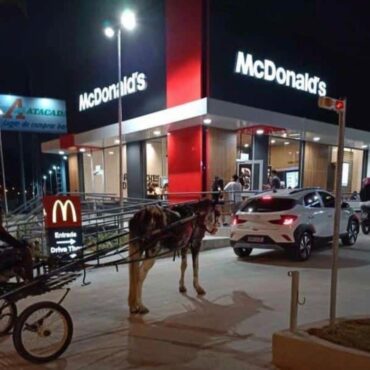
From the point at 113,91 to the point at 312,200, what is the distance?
45.0 feet

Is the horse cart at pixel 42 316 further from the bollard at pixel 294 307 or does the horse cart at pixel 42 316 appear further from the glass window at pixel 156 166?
the glass window at pixel 156 166

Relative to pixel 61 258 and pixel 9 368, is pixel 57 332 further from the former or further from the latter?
pixel 61 258

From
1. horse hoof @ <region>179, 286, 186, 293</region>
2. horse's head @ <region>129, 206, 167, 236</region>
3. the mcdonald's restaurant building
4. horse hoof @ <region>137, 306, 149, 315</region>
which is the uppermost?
the mcdonald's restaurant building

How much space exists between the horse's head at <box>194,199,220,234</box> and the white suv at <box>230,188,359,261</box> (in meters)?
2.36

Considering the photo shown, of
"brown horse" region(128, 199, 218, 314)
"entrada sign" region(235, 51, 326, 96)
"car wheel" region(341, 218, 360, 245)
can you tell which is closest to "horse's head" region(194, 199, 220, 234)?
"brown horse" region(128, 199, 218, 314)

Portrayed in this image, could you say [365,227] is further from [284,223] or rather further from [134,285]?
[134,285]

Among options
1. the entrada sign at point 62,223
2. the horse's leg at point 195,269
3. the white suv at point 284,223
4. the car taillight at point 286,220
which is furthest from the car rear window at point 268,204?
the entrada sign at point 62,223

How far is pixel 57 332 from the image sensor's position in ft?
14.6

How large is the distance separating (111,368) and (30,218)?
28.5 ft

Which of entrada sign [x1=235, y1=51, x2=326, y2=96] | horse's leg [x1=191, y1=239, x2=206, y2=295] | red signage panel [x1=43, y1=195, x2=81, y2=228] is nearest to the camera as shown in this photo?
horse's leg [x1=191, y1=239, x2=206, y2=295]

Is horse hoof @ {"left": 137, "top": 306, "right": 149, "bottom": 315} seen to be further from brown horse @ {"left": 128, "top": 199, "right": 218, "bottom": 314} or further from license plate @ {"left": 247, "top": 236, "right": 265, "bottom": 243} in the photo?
license plate @ {"left": 247, "top": 236, "right": 265, "bottom": 243}

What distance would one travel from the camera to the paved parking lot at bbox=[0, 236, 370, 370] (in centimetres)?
420

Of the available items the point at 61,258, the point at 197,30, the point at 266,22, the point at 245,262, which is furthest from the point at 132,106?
the point at 61,258

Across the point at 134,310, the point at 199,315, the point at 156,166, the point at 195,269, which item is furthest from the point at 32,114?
the point at 199,315
